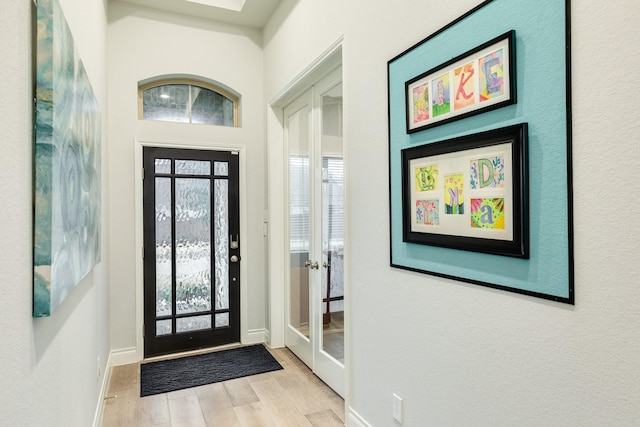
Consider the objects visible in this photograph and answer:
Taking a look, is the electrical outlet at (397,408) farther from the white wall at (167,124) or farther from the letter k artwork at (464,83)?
the white wall at (167,124)

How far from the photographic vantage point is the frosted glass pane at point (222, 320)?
3.83 meters

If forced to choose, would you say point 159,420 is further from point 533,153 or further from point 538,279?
point 533,153

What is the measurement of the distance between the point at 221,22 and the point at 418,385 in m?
3.67

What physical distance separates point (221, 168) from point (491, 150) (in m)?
2.94

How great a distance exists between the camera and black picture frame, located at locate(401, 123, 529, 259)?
125 centimetres

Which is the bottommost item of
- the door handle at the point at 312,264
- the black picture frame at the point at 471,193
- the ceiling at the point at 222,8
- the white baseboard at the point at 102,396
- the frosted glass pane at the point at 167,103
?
the white baseboard at the point at 102,396

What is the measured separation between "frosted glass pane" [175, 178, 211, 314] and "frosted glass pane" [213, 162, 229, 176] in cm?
13

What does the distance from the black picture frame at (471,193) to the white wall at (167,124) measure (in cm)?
245

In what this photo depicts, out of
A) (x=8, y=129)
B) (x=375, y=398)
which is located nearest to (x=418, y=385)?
(x=375, y=398)

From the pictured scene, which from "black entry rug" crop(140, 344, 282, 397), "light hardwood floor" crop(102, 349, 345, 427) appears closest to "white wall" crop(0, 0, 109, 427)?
"light hardwood floor" crop(102, 349, 345, 427)

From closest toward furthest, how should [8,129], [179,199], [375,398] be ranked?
[8,129] → [375,398] → [179,199]

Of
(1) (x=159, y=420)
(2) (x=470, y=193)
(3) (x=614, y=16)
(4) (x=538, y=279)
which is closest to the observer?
(3) (x=614, y=16)

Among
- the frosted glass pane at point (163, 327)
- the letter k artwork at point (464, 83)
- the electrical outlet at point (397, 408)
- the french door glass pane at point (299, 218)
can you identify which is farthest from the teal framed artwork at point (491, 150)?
the frosted glass pane at point (163, 327)

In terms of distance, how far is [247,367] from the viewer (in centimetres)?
328
